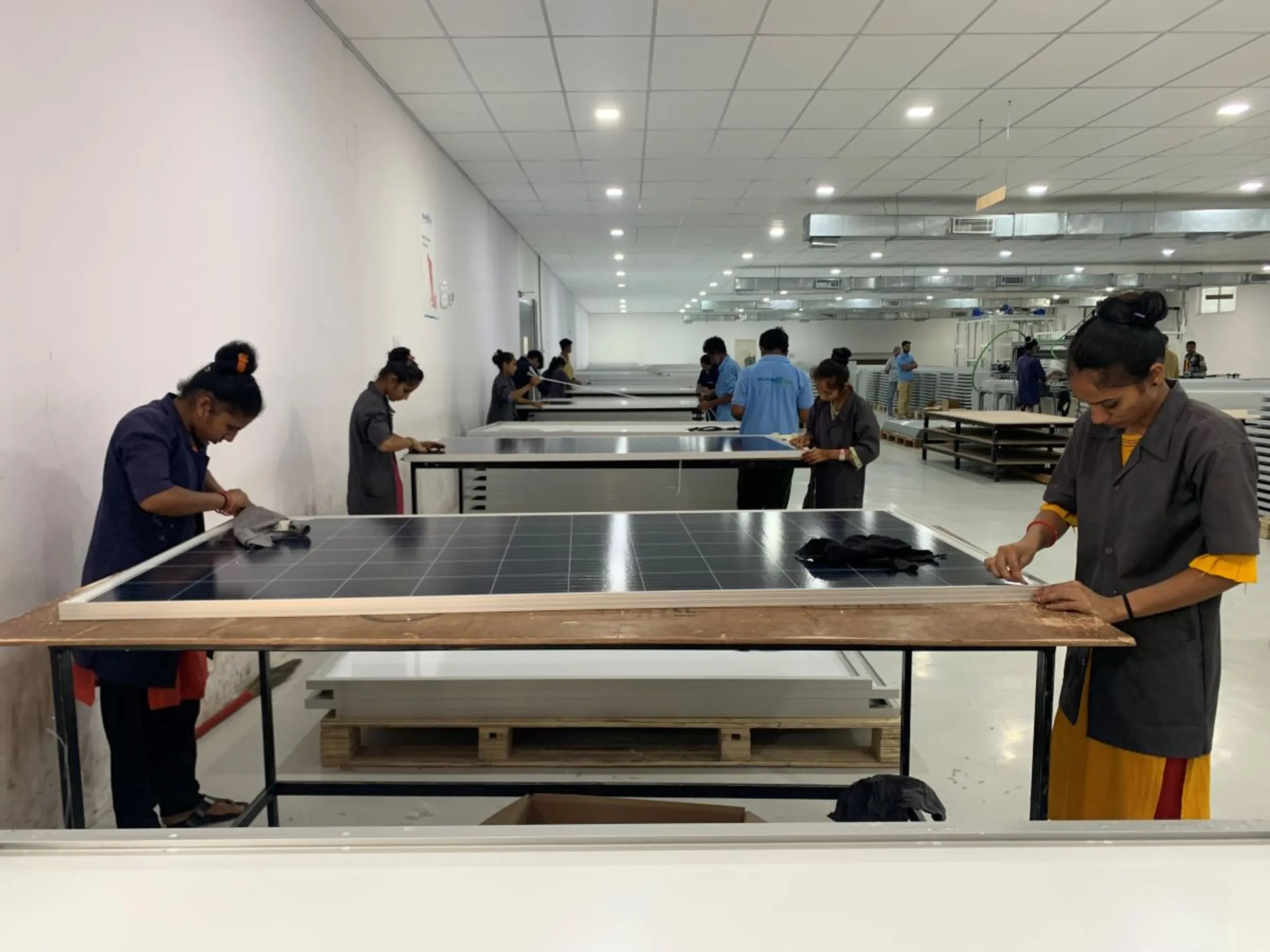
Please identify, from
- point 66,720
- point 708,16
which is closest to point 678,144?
point 708,16

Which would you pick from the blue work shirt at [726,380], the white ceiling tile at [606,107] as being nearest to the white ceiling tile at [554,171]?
the white ceiling tile at [606,107]

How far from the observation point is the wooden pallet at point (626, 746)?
256 cm

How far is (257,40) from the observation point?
3.34 m

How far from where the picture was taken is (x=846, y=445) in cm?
396

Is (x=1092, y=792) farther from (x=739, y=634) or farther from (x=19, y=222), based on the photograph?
(x=19, y=222)

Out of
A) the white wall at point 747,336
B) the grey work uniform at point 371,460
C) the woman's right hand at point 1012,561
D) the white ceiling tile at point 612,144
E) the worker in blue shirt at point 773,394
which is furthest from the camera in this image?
the white wall at point 747,336

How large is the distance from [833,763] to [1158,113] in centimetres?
570

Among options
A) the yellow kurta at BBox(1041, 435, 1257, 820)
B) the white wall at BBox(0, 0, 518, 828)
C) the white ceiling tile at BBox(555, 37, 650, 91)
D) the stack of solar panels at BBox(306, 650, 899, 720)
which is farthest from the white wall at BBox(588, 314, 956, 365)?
the yellow kurta at BBox(1041, 435, 1257, 820)

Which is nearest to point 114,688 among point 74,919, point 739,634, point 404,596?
point 404,596

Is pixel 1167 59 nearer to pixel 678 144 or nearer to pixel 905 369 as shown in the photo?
pixel 678 144

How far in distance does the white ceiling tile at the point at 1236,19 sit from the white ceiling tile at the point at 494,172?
4930 millimetres

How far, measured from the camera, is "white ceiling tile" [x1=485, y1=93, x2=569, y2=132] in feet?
17.1

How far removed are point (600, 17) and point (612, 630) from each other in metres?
3.67

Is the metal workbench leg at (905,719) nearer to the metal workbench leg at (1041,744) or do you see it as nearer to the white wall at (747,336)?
the metal workbench leg at (1041,744)
